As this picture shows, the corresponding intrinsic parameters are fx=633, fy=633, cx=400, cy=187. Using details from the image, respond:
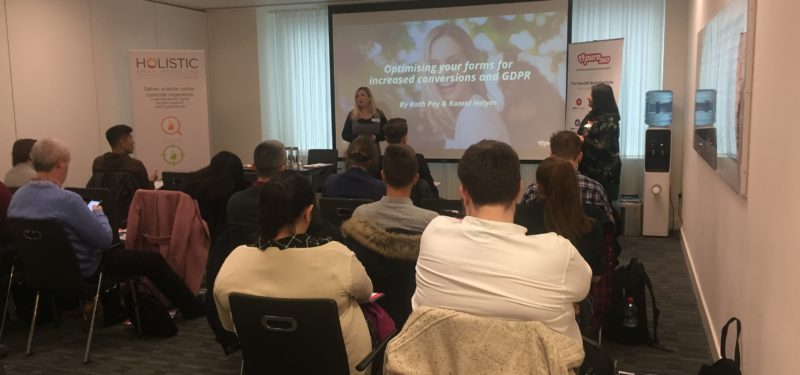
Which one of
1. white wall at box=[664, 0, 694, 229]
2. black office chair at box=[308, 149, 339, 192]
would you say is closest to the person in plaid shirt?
white wall at box=[664, 0, 694, 229]

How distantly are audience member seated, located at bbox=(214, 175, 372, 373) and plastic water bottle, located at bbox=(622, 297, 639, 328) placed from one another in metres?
2.12

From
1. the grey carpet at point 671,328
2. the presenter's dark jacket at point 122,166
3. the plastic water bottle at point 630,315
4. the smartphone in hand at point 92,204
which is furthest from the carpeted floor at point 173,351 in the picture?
the presenter's dark jacket at point 122,166

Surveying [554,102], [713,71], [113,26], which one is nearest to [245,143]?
[113,26]

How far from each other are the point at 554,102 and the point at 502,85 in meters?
0.65

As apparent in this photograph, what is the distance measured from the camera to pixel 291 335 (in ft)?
→ 6.75

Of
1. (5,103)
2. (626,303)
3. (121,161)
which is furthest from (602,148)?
(5,103)

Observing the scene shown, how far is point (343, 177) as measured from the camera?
13.0 ft

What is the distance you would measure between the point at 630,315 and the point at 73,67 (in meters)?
6.06

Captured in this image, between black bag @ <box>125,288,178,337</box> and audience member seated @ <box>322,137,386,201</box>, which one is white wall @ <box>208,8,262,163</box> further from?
audience member seated @ <box>322,137,386,201</box>

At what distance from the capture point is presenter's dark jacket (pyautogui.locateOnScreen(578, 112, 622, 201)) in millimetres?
6180

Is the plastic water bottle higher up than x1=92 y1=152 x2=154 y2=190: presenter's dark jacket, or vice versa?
x1=92 y1=152 x2=154 y2=190: presenter's dark jacket

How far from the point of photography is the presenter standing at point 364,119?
730 cm

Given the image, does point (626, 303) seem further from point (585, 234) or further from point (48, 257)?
point (48, 257)

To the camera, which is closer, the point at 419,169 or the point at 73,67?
the point at 419,169
